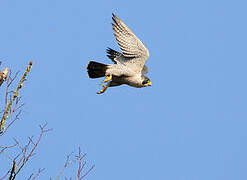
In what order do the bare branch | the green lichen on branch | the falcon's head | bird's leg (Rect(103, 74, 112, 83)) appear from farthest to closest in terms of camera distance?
1. the falcon's head
2. bird's leg (Rect(103, 74, 112, 83))
3. the bare branch
4. the green lichen on branch

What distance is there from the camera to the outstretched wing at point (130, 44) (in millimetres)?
8570

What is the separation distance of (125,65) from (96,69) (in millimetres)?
656

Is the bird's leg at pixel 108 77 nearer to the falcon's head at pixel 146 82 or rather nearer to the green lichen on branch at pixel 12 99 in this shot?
the falcon's head at pixel 146 82

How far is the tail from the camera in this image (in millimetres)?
8289

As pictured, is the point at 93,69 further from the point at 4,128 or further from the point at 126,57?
the point at 4,128

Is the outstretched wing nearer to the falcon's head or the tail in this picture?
the falcon's head

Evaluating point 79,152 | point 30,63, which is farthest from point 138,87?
point 30,63

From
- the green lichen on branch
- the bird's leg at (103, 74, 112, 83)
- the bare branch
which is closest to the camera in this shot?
the green lichen on branch

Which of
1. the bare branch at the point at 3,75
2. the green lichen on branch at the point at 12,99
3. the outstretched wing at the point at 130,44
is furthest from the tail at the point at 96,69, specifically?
the green lichen on branch at the point at 12,99

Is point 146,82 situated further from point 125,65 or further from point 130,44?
point 130,44

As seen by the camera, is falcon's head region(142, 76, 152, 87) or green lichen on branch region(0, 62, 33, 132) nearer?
green lichen on branch region(0, 62, 33, 132)

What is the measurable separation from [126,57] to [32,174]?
16.5 ft

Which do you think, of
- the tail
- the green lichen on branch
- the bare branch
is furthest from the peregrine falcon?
the green lichen on branch

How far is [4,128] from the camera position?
3836 mm
